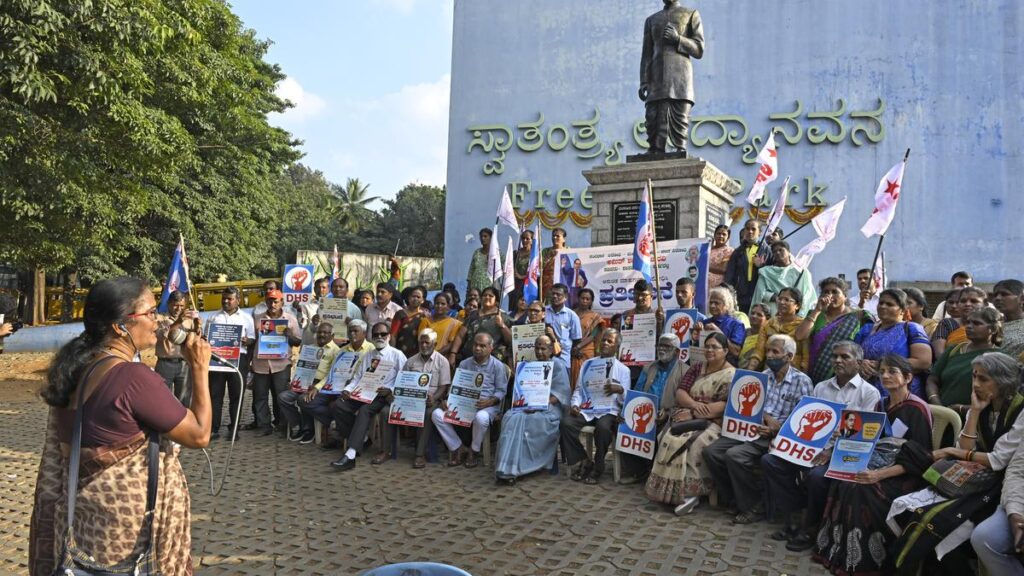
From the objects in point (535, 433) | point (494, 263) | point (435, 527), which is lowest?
point (435, 527)

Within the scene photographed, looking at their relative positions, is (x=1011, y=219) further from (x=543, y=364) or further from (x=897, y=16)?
(x=543, y=364)

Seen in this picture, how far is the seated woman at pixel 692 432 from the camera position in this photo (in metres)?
5.94

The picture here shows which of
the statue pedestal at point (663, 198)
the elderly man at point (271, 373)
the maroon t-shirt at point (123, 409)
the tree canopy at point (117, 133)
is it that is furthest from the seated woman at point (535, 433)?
the tree canopy at point (117, 133)

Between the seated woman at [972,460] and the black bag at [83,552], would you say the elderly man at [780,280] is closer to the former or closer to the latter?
the seated woman at [972,460]

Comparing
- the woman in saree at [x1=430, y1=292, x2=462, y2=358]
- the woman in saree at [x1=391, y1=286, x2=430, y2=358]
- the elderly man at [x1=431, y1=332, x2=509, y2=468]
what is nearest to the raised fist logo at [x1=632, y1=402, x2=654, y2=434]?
the elderly man at [x1=431, y1=332, x2=509, y2=468]

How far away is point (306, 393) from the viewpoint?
8.76m

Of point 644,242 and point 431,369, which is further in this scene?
point 644,242

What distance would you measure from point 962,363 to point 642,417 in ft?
8.17

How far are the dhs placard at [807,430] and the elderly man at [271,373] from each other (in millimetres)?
6056

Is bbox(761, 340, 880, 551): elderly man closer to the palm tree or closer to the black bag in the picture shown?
the black bag

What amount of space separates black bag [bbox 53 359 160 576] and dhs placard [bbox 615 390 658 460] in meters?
4.56

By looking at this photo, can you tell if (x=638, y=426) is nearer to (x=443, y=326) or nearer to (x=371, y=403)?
(x=371, y=403)

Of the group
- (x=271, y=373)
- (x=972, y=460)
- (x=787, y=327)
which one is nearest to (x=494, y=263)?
(x=271, y=373)

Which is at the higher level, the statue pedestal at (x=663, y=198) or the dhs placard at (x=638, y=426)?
the statue pedestal at (x=663, y=198)
